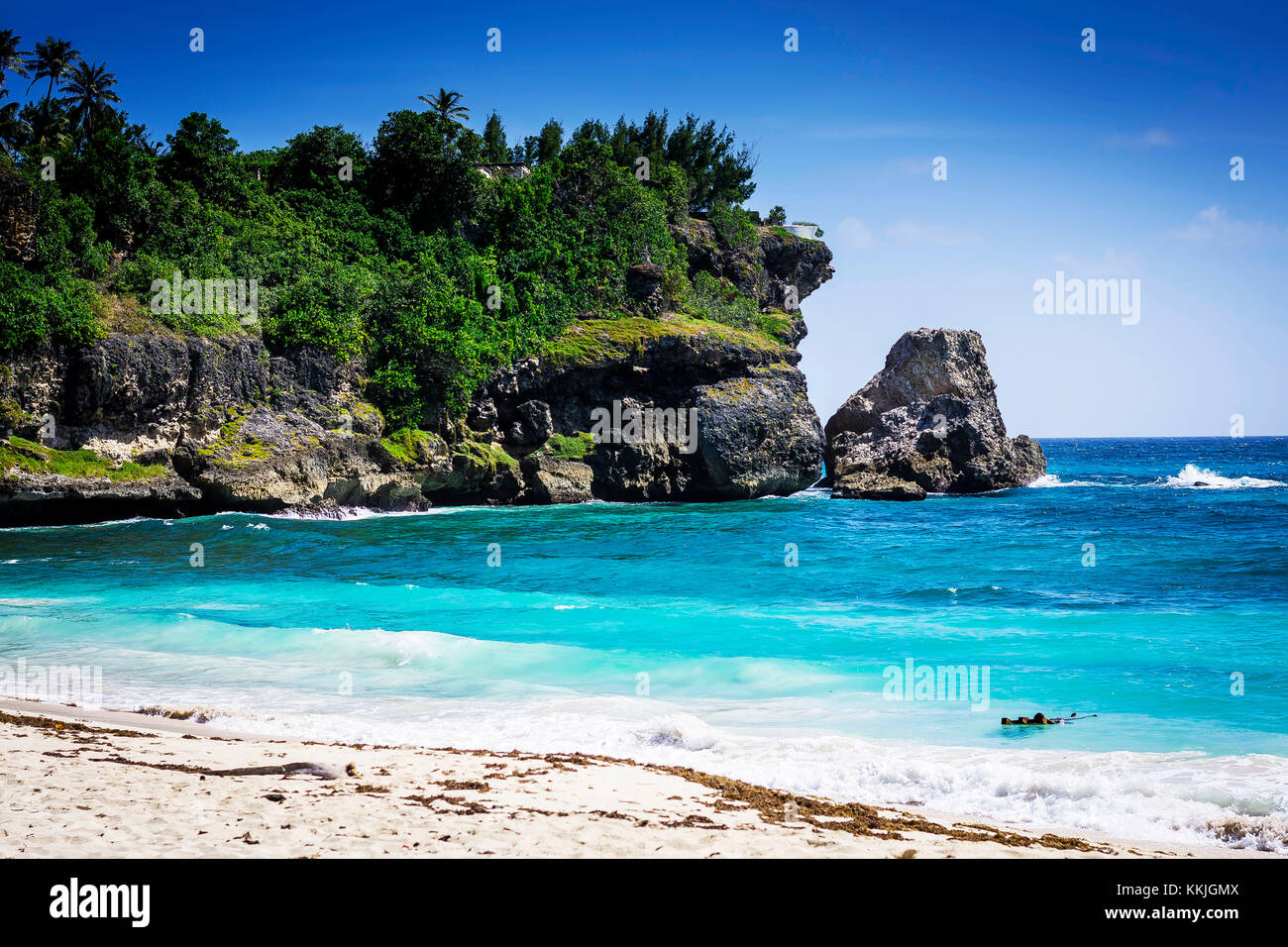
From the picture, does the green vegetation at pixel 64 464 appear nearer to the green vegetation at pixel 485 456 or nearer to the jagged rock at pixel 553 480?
the green vegetation at pixel 485 456

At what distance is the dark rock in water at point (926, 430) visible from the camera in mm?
43500

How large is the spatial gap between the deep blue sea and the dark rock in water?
14.7 metres

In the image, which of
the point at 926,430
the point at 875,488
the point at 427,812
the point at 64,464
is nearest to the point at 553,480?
the point at 875,488

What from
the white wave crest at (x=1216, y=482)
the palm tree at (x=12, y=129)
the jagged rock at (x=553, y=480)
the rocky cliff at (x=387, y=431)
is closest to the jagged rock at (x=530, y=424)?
the rocky cliff at (x=387, y=431)

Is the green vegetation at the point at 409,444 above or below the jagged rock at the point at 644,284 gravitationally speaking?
below

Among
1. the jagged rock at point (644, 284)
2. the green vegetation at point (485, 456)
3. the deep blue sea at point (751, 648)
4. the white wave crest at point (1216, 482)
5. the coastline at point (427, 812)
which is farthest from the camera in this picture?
the white wave crest at point (1216, 482)

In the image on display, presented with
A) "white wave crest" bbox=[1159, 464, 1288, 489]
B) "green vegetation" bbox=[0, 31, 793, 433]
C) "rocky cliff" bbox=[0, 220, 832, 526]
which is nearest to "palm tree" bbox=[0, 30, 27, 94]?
"green vegetation" bbox=[0, 31, 793, 433]

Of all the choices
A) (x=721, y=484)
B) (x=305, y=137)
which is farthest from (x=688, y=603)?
(x=305, y=137)

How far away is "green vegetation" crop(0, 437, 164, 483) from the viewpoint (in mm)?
25234

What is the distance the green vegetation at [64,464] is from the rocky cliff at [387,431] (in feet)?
0.15

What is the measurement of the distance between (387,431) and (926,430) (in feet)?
90.8

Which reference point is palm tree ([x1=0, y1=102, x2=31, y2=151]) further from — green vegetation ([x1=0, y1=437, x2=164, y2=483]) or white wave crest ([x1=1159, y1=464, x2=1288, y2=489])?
white wave crest ([x1=1159, y1=464, x2=1288, y2=489])

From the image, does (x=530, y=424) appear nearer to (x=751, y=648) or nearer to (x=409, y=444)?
(x=409, y=444)
